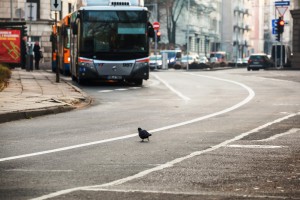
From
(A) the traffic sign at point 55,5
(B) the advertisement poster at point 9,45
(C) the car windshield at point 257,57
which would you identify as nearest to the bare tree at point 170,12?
(C) the car windshield at point 257,57

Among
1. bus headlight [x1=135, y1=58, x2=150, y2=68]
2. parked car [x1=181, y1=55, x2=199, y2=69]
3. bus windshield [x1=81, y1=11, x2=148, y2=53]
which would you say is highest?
bus windshield [x1=81, y1=11, x2=148, y2=53]

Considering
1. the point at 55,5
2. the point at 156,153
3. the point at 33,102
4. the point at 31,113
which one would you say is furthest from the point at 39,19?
the point at 156,153

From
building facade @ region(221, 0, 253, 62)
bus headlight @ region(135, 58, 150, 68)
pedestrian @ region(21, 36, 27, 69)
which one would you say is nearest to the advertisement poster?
pedestrian @ region(21, 36, 27, 69)

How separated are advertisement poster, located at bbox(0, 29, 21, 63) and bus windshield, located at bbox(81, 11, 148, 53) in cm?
1451

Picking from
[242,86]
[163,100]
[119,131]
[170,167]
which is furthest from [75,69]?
[170,167]

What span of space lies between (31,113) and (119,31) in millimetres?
16142

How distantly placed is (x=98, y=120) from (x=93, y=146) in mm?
5682

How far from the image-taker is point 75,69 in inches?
1517

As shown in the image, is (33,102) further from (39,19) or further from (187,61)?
(187,61)

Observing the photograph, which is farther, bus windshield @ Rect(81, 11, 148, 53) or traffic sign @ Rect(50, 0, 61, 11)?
bus windshield @ Rect(81, 11, 148, 53)

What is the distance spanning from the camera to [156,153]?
1252 cm

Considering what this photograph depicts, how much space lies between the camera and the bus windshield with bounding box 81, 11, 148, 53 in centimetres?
3616

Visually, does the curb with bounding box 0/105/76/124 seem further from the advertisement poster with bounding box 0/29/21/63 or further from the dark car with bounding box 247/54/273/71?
the dark car with bounding box 247/54/273/71

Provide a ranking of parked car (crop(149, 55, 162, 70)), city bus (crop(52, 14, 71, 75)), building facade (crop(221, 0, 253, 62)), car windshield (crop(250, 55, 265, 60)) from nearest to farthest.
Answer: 1. city bus (crop(52, 14, 71, 75))
2. parked car (crop(149, 55, 162, 70))
3. car windshield (crop(250, 55, 265, 60))
4. building facade (crop(221, 0, 253, 62))
